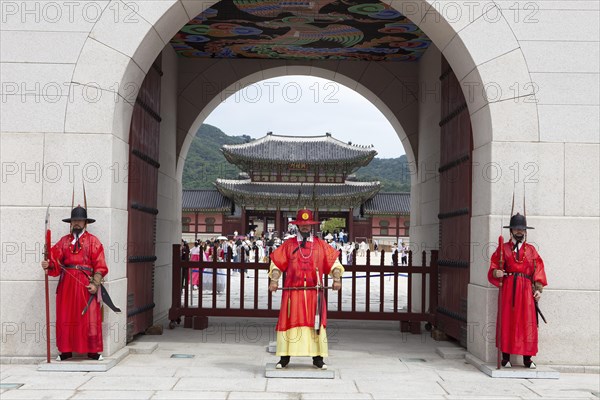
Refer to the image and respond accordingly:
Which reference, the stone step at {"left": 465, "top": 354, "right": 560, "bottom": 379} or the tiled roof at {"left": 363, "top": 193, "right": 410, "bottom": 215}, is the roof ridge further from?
the stone step at {"left": 465, "top": 354, "right": 560, "bottom": 379}

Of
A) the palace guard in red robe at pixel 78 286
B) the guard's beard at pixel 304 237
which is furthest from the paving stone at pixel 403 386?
the palace guard in red robe at pixel 78 286

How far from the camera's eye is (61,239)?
6012mm

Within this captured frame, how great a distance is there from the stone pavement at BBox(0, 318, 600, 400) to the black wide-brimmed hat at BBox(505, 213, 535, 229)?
53.2 inches

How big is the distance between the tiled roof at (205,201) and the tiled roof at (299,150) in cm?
350

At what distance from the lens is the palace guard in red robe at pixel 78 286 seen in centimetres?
592

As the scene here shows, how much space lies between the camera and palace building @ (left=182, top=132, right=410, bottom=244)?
41.0 metres

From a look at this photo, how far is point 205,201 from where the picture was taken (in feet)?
146

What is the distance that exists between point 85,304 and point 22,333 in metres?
0.77

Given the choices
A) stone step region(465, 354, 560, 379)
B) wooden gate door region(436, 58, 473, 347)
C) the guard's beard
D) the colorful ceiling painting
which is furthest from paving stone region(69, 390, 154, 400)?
the colorful ceiling painting

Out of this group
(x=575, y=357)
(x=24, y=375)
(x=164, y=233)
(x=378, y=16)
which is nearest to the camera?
(x=24, y=375)

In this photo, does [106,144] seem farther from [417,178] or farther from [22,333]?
[417,178]

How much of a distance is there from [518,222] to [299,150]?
36374 millimetres

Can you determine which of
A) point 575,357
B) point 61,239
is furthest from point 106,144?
point 575,357

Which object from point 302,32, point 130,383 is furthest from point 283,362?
point 302,32
